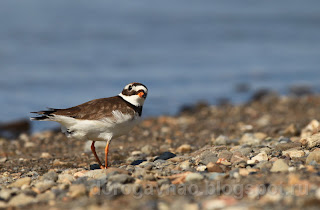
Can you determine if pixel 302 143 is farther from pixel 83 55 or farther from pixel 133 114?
pixel 83 55

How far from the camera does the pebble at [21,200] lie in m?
4.22

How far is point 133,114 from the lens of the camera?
6.13m

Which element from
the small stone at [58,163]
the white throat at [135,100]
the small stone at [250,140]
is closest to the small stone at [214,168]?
the white throat at [135,100]

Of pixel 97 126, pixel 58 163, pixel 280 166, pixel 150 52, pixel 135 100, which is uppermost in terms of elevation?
pixel 150 52

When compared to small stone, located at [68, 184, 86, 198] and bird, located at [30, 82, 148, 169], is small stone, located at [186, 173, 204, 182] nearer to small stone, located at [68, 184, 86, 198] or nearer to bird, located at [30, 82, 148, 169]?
small stone, located at [68, 184, 86, 198]

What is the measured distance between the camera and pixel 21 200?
14.0 feet

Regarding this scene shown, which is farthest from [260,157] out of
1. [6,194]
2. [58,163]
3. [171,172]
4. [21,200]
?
[58,163]

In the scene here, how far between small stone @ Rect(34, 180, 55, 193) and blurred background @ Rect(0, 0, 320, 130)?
6333 millimetres

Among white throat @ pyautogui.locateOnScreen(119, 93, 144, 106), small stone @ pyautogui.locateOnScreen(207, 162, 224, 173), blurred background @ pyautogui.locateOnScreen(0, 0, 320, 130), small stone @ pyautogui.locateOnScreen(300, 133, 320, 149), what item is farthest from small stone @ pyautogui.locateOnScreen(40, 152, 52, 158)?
small stone @ pyautogui.locateOnScreen(300, 133, 320, 149)

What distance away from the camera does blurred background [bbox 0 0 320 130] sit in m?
14.0

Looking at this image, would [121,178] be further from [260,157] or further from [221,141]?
[221,141]

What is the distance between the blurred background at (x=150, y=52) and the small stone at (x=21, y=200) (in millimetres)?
6863

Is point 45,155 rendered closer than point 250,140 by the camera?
Yes

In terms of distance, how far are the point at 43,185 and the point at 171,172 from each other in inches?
52.8
